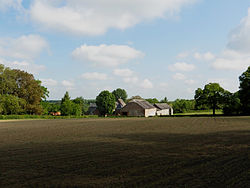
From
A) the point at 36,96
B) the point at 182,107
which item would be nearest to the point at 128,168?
the point at 36,96

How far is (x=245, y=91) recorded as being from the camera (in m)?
50.9

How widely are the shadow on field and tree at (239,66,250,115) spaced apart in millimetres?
46600

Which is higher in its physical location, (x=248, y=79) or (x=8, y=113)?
(x=248, y=79)

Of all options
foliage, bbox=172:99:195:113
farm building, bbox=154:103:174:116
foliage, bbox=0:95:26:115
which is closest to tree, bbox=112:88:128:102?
foliage, bbox=172:99:195:113

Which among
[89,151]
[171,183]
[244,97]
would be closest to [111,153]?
[89,151]

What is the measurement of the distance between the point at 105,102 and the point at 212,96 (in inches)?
1461

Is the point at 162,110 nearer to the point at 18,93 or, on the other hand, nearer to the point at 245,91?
the point at 245,91

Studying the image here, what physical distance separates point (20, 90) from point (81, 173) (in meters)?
62.5

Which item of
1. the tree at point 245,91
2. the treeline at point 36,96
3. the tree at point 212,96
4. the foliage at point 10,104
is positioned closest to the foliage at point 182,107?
the treeline at point 36,96

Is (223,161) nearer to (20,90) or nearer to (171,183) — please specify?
(171,183)

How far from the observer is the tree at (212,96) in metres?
57.9

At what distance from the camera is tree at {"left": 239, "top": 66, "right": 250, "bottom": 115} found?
5053cm

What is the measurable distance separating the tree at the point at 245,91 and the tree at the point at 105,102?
43209 mm

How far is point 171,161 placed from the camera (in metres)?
8.80
